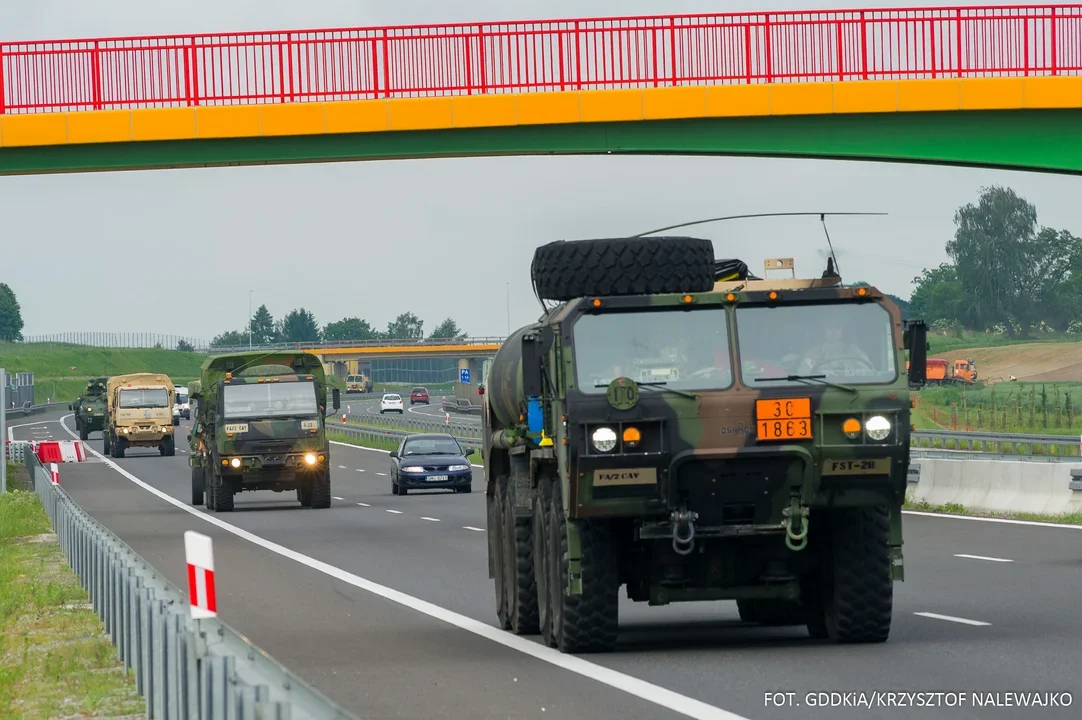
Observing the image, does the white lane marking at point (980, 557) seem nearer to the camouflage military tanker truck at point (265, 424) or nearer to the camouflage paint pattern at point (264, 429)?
the camouflage military tanker truck at point (265, 424)

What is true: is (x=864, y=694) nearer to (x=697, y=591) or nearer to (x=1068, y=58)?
(x=697, y=591)

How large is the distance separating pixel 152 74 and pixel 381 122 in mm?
3057

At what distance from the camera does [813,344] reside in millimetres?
12961

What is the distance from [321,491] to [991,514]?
591 inches

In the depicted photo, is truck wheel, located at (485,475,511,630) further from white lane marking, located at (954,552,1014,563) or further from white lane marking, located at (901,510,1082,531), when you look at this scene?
white lane marking, located at (901,510,1082,531)

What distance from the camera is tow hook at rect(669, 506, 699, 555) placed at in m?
12.6

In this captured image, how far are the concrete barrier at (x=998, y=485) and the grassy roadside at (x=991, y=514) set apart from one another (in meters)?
0.07

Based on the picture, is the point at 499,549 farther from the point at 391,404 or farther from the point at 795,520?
the point at 391,404

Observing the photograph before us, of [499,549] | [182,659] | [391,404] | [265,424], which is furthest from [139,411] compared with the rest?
[182,659]

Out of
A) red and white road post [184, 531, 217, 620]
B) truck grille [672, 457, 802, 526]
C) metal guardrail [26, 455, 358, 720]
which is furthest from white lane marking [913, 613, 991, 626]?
red and white road post [184, 531, 217, 620]

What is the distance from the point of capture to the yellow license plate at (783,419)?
1270 centimetres

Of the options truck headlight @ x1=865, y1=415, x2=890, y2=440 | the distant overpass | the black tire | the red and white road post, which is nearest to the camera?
the red and white road post

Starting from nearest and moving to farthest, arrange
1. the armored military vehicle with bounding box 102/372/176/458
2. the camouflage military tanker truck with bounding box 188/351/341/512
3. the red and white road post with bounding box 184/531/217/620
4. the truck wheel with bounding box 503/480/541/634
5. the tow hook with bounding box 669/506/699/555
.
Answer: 1. the red and white road post with bounding box 184/531/217/620
2. the tow hook with bounding box 669/506/699/555
3. the truck wheel with bounding box 503/480/541/634
4. the camouflage military tanker truck with bounding box 188/351/341/512
5. the armored military vehicle with bounding box 102/372/176/458

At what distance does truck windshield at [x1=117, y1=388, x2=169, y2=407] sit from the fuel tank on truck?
192 ft
